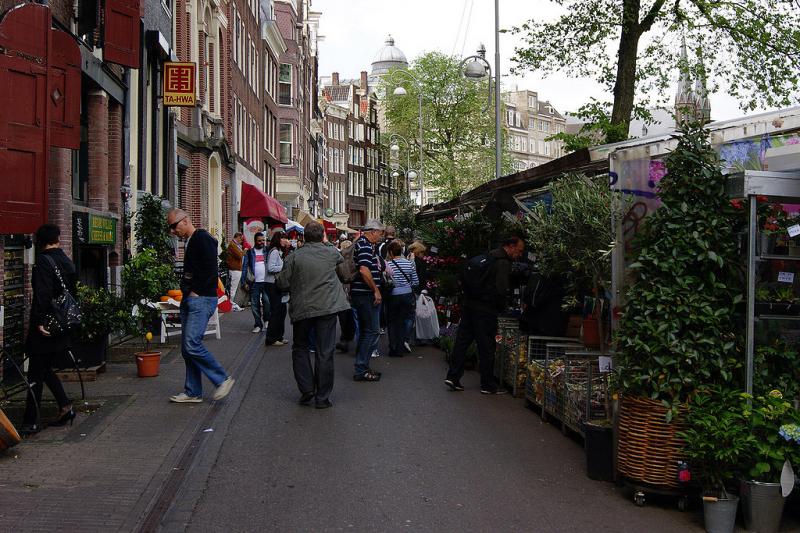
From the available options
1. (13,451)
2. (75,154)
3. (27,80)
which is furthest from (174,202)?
(13,451)

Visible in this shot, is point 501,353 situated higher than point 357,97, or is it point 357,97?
point 357,97

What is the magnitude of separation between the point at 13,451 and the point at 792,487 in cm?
539

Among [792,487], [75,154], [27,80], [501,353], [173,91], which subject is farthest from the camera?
[173,91]

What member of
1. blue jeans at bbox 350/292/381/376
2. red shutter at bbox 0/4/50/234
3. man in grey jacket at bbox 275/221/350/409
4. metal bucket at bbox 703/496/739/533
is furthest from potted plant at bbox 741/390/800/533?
red shutter at bbox 0/4/50/234

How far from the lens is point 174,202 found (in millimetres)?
21828

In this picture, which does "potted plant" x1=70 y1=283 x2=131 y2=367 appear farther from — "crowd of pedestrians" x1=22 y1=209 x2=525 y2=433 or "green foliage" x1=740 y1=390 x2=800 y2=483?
"green foliage" x1=740 y1=390 x2=800 y2=483

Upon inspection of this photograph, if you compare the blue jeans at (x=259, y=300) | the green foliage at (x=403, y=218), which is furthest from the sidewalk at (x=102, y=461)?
the green foliage at (x=403, y=218)

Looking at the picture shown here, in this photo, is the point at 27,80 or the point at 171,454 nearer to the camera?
the point at 171,454

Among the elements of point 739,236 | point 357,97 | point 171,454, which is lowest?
point 171,454

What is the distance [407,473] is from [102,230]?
9.03 metres

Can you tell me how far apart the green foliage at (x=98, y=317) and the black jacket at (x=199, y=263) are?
210 centimetres

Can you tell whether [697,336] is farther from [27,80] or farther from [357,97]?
[357,97]

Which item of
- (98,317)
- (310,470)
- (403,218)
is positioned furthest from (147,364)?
(403,218)

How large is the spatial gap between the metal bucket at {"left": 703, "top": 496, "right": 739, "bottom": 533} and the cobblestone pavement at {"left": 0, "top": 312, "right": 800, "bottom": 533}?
Result: 19 cm
